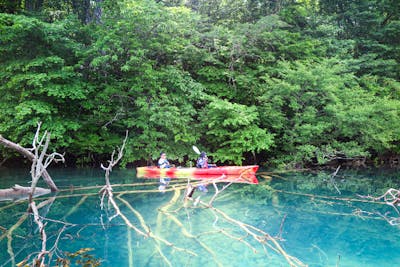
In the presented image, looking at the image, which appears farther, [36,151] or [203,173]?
[203,173]

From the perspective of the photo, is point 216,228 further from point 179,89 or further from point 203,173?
point 179,89

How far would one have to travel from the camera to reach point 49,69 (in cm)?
1196

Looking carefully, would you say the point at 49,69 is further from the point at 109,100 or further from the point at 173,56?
the point at 173,56

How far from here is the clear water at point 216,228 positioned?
5.00 metres

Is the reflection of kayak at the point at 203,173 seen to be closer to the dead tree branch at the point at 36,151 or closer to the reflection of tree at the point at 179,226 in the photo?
the reflection of tree at the point at 179,226

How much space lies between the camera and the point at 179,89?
531 inches

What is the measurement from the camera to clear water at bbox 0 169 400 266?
5.00m

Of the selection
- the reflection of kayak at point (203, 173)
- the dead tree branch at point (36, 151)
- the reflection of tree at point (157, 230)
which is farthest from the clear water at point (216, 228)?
the dead tree branch at point (36, 151)

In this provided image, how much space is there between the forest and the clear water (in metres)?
3.04

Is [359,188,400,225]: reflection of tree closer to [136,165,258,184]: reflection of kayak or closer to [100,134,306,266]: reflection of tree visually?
[100,134,306,266]: reflection of tree

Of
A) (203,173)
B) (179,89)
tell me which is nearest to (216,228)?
(203,173)

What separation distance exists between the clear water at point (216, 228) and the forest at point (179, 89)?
304cm

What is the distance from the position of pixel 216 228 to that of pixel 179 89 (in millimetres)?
8047

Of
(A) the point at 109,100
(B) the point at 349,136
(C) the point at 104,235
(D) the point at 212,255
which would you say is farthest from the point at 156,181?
(B) the point at 349,136
